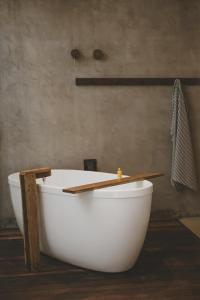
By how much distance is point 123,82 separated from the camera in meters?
3.57

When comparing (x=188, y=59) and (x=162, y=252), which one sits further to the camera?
(x=188, y=59)

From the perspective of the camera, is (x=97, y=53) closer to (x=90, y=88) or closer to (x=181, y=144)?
(x=90, y=88)

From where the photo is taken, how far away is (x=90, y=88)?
11.7 ft

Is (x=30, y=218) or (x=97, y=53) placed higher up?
(x=97, y=53)

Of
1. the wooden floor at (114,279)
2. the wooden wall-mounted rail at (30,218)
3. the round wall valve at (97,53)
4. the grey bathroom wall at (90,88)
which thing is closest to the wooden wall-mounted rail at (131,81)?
the grey bathroom wall at (90,88)

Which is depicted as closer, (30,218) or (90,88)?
(30,218)

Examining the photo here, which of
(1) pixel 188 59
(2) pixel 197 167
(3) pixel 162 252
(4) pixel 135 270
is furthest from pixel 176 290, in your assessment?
(1) pixel 188 59

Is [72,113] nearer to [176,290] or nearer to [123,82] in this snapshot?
[123,82]

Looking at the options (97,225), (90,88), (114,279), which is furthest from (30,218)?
(90,88)

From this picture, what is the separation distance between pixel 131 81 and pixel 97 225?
5.94 feet

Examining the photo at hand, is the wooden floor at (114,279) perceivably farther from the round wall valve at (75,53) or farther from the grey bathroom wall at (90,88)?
the round wall valve at (75,53)

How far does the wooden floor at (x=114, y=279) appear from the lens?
2.14 metres

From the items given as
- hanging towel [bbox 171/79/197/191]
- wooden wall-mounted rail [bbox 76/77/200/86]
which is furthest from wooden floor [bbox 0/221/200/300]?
wooden wall-mounted rail [bbox 76/77/200/86]

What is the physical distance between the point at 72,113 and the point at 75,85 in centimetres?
29
